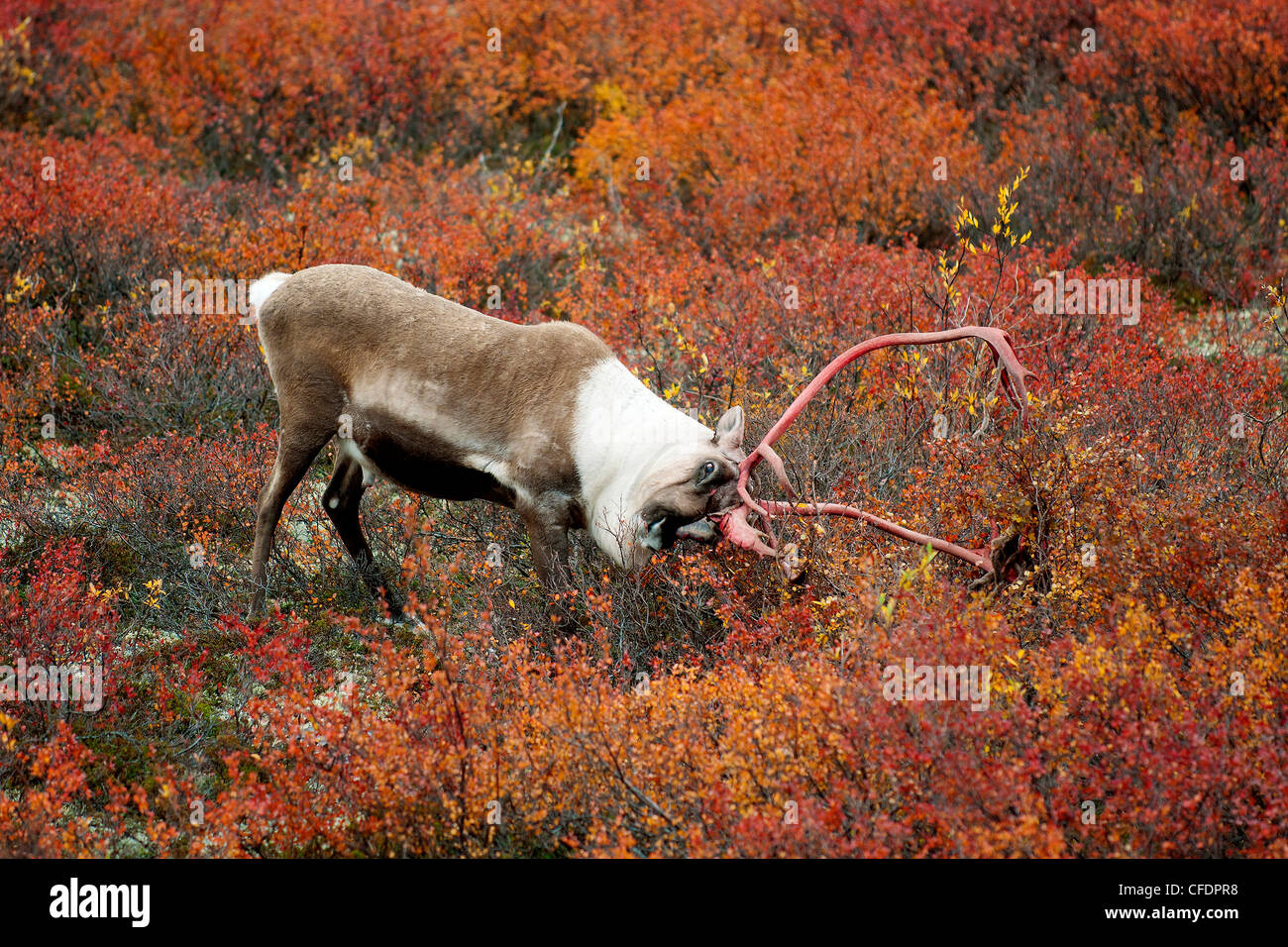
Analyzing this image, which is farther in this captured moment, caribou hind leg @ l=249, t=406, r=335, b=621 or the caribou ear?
Answer: caribou hind leg @ l=249, t=406, r=335, b=621

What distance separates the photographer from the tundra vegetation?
3621 mm

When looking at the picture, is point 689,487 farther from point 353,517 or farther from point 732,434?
point 353,517

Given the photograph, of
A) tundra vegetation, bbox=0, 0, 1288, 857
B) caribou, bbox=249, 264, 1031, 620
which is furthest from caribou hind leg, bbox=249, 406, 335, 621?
tundra vegetation, bbox=0, 0, 1288, 857

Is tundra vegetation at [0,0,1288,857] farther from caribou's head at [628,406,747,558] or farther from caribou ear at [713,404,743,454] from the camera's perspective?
caribou ear at [713,404,743,454]

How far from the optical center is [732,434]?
4.37 metres

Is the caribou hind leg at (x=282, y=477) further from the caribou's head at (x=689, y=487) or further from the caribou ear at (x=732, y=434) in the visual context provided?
the caribou ear at (x=732, y=434)

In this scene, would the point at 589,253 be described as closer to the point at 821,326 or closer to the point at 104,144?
the point at 821,326

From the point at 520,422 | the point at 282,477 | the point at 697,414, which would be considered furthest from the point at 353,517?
the point at 697,414

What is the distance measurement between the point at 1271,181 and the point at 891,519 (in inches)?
211

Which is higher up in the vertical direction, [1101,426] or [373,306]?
[373,306]

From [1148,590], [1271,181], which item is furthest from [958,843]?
[1271,181]

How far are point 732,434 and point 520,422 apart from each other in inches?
31.3

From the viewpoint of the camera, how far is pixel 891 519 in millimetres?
4855

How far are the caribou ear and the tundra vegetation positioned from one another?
0.53m
